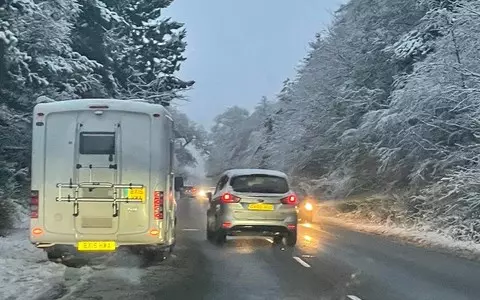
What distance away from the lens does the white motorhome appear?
39.6 ft

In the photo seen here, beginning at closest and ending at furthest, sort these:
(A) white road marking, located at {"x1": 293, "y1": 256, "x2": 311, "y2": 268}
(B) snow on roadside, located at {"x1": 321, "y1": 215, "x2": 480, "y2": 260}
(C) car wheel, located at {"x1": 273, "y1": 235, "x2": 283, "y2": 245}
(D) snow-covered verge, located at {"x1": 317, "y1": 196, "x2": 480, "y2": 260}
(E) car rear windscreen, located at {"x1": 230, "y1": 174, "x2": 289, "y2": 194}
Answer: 1. (A) white road marking, located at {"x1": 293, "y1": 256, "x2": 311, "y2": 268}
2. (E) car rear windscreen, located at {"x1": 230, "y1": 174, "x2": 289, "y2": 194}
3. (B) snow on roadside, located at {"x1": 321, "y1": 215, "x2": 480, "y2": 260}
4. (C) car wheel, located at {"x1": 273, "y1": 235, "x2": 283, "y2": 245}
5. (D) snow-covered verge, located at {"x1": 317, "y1": 196, "x2": 480, "y2": 260}

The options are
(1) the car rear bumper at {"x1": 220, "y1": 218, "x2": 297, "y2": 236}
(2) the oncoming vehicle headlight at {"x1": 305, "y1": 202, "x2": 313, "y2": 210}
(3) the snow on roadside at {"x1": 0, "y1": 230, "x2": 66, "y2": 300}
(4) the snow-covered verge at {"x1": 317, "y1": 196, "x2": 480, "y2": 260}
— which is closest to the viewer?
(3) the snow on roadside at {"x1": 0, "y1": 230, "x2": 66, "y2": 300}

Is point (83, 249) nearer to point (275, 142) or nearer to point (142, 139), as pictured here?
point (142, 139)

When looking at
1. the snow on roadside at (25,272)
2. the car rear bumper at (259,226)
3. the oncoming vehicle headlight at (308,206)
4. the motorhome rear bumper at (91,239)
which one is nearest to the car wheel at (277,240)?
the car rear bumper at (259,226)

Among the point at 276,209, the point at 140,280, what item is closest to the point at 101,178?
the point at 140,280

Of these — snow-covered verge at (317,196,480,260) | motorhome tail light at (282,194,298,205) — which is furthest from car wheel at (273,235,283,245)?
snow-covered verge at (317,196,480,260)

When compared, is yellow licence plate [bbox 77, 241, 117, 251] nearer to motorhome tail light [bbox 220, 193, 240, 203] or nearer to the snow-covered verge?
motorhome tail light [bbox 220, 193, 240, 203]

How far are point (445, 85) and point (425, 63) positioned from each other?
157 cm

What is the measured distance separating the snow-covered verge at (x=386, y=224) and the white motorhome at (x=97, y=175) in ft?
28.3

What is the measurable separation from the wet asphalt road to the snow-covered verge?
178cm

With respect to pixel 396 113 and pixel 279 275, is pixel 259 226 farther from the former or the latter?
pixel 396 113

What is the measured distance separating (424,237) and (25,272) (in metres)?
13.9

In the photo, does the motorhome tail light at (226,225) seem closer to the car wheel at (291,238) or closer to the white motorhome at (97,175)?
the car wheel at (291,238)

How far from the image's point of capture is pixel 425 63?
79.4ft
